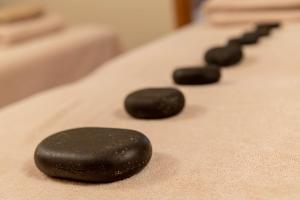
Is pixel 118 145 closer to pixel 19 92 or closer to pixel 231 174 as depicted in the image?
pixel 231 174

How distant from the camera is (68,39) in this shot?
2.12 metres

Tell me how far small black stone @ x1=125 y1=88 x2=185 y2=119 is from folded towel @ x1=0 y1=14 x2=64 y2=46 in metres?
1.30

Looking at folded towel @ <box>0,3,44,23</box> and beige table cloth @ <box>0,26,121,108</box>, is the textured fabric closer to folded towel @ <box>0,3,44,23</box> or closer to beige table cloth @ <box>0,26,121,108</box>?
beige table cloth @ <box>0,26,121,108</box>

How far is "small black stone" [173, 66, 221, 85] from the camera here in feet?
3.42

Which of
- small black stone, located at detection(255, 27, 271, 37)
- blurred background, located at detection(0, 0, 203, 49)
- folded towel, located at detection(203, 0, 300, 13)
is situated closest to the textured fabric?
folded towel, located at detection(203, 0, 300, 13)

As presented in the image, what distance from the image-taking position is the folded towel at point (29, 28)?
6.59 feet

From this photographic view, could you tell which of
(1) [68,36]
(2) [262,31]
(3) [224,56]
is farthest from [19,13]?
(3) [224,56]

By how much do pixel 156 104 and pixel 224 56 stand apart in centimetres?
44

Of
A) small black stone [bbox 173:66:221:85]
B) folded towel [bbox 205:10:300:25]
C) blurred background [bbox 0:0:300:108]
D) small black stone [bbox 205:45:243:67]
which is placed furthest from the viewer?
folded towel [bbox 205:10:300:25]

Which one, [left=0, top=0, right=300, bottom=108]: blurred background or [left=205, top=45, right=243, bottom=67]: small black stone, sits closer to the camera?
[left=205, top=45, right=243, bottom=67]: small black stone

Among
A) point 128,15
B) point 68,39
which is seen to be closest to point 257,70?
point 68,39

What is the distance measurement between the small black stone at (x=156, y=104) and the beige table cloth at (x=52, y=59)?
0.88 m

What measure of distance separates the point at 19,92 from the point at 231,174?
3.97 feet

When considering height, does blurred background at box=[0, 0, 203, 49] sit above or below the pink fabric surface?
below
